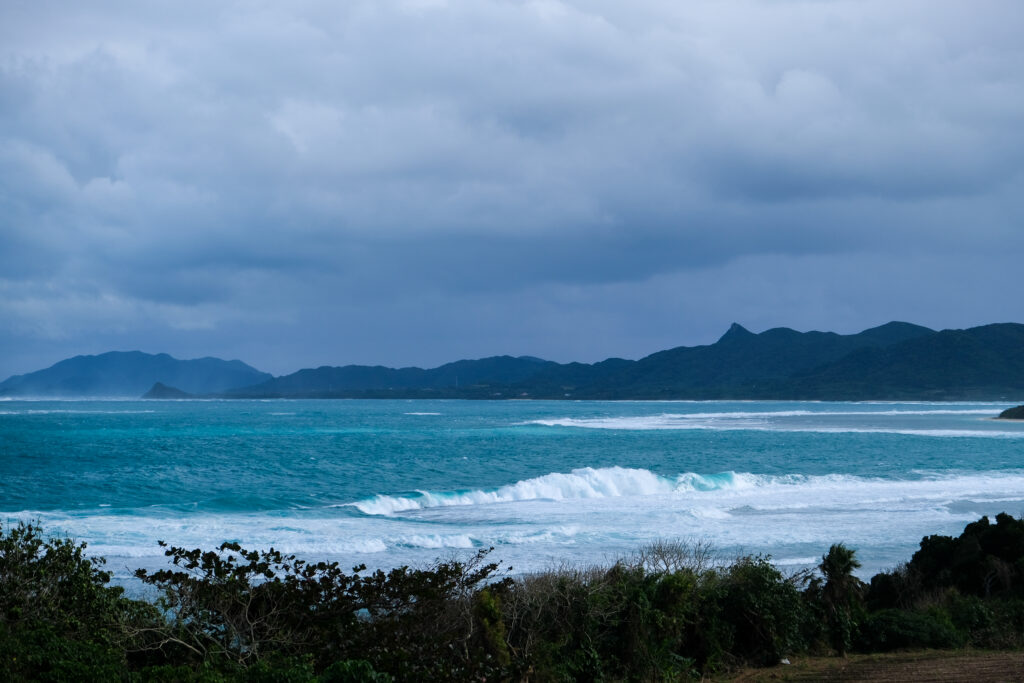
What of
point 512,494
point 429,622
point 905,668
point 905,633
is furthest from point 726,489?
point 429,622

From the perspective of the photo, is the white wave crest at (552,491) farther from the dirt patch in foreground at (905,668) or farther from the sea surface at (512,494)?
the dirt patch in foreground at (905,668)

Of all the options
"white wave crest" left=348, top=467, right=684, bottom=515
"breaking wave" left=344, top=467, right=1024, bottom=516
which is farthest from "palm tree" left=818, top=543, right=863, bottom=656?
"white wave crest" left=348, top=467, right=684, bottom=515

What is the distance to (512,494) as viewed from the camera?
34.9 meters

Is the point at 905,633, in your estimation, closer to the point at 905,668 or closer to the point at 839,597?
the point at 839,597

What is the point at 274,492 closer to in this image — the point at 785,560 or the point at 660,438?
the point at 785,560

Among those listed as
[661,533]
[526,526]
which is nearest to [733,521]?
[661,533]

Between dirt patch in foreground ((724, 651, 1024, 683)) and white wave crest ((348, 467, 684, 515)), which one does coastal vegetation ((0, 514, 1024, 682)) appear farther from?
white wave crest ((348, 467, 684, 515))

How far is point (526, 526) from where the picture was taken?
25.0 meters

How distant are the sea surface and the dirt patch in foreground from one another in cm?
566

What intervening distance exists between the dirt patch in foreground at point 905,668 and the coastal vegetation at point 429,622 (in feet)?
1.26

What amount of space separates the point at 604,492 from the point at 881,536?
16.0 m

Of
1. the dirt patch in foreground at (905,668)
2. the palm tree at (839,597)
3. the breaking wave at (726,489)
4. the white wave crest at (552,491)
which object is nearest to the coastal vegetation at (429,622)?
the palm tree at (839,597)

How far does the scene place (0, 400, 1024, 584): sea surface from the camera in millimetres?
21969

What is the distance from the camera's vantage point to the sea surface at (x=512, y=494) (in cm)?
2197
